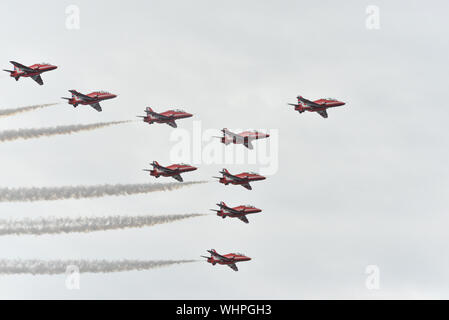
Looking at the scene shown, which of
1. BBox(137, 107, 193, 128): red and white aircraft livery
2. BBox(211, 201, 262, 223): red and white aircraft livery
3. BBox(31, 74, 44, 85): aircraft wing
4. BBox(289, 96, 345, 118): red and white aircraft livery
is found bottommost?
BBox(211, 201, 262, 223): red and white aircraft livery

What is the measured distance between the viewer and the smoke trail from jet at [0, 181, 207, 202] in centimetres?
13638

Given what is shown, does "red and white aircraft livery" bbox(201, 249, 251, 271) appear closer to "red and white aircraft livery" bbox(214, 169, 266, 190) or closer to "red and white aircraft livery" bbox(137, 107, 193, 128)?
"red and white aircraft livery" bbox(214, 169, 266, 190)

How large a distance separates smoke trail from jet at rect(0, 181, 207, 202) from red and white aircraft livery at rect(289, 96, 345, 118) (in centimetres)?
2590

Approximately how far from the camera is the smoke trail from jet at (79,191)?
136375 millimetres

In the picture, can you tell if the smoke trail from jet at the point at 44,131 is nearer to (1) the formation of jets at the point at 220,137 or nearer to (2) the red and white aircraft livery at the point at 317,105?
A: (1) the formation of jets at the point at 220,137

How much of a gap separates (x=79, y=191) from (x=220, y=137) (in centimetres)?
2936

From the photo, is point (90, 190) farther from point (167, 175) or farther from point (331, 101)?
point (331, 101)

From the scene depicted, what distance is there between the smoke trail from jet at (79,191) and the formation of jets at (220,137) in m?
3.69

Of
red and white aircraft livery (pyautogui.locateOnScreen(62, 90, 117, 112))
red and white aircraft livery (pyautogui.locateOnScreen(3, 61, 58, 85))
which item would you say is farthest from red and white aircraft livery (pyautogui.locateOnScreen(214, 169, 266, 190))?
red and white aircraft livery (pyautogui.locateOnScreen(3, 61, 58, 85))

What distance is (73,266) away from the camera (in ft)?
452
